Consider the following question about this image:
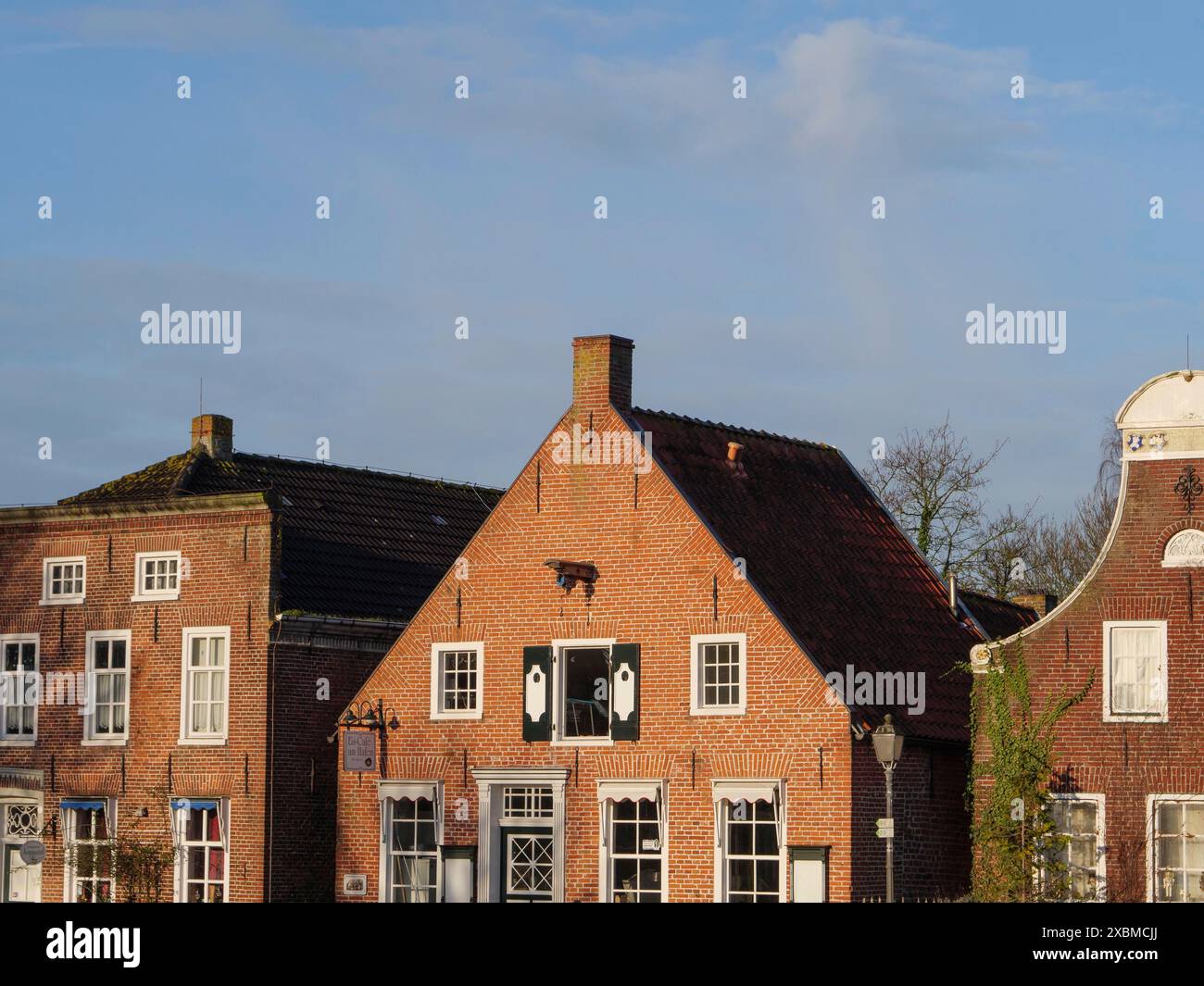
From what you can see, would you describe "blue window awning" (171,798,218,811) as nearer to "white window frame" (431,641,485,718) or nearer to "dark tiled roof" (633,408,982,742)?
"white window frame" (431,641,485,718)

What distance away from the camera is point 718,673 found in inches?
1296

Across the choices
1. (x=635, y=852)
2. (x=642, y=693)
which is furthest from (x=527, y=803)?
(x=642, y=693)

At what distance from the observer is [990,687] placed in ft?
103

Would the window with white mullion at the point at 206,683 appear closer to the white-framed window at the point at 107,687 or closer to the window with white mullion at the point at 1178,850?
the white-framed window at the point at 107,687

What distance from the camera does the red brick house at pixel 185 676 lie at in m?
36.7

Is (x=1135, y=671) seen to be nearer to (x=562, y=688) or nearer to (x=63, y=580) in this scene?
(x=562, y=688)

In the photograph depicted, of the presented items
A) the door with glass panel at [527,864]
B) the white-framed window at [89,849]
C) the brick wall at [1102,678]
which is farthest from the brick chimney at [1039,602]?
the white-framed window at [89,849]

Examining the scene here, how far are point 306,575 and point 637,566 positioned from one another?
746cm

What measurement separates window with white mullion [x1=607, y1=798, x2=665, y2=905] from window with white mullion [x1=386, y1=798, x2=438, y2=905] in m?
3.42

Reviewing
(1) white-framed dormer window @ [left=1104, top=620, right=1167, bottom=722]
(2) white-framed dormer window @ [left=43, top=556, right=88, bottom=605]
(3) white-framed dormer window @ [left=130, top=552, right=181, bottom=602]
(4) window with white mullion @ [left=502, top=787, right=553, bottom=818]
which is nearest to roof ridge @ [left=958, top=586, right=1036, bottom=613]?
(1) white-framed dormer window @ [left=1104, top=620, right=1167, bottom=722]

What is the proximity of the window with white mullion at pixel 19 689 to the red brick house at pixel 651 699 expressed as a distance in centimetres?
670
